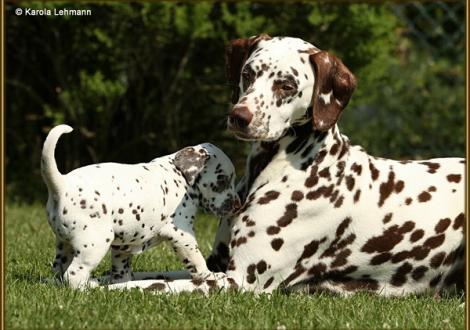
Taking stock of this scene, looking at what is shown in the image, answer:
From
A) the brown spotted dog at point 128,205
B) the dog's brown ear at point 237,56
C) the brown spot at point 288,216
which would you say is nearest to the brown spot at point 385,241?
the brown spot at point 288,216

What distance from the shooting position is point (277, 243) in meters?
6.12

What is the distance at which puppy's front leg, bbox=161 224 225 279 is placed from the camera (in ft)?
20.4

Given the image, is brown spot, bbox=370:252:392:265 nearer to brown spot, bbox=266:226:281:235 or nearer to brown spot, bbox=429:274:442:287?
brown spot, bbox=429:274:442:287

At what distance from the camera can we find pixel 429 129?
559 inches

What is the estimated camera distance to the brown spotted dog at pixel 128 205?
578cm

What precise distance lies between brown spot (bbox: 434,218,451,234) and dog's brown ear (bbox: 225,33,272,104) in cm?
156

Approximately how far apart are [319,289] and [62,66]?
21.3 ft

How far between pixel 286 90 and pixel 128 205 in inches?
47.4

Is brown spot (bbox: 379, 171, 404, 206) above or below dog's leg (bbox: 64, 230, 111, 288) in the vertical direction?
Result: above

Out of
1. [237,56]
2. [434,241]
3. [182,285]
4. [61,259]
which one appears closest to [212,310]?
[182,285]

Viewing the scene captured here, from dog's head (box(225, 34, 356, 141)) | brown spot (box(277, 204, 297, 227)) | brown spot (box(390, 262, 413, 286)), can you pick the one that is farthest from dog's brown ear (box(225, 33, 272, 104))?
brown spot (box(390, 262, 413, 286))

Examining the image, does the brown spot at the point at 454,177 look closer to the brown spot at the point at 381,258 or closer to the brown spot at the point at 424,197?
the brown spot at the point at 424,197

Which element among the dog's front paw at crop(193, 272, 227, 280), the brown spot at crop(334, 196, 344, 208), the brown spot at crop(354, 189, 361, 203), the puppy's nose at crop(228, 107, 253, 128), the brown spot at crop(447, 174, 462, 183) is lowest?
the dog's front paw at crop(193, 272, 227, 280)

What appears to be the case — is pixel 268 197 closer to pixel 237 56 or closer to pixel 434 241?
pixel 237 56
